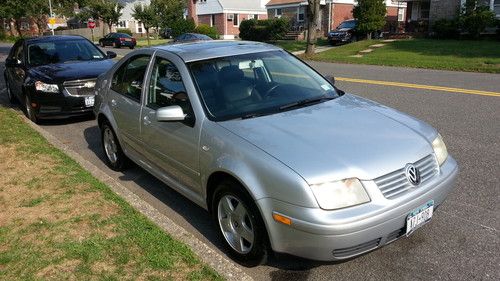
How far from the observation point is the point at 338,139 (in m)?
3.30

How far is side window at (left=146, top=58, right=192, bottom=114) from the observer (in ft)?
13.5

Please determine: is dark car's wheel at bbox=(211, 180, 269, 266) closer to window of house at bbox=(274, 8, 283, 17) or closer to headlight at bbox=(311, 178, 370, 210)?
headlight at bbox=(311, 178, 370, 210)

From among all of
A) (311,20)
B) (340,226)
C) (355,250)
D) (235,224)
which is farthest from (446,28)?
(340,226)

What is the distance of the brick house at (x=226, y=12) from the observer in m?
51.7

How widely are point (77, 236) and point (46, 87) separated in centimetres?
533

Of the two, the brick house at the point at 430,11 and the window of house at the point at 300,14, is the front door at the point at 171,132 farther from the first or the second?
the window of house at the point at 300,14

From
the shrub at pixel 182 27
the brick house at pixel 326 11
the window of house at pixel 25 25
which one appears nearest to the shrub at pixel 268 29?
the brick house at pixel 326 11

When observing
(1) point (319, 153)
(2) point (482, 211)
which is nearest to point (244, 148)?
(1) point (319, 153)

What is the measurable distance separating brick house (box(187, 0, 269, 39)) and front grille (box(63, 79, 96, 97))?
43.8 meters

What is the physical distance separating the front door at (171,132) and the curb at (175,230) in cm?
35

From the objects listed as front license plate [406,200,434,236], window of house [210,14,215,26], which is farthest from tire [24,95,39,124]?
window of house [210,14,215,26]

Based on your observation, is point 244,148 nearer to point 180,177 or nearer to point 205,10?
point 180,177

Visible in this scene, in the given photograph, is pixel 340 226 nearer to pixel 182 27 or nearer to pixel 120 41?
pixel 120 41

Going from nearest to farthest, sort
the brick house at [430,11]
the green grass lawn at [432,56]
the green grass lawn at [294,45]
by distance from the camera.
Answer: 1. the green grass lawn at [432,56]
2. the brick house at [430,11]
3. the green grass lawn at [294,45]
